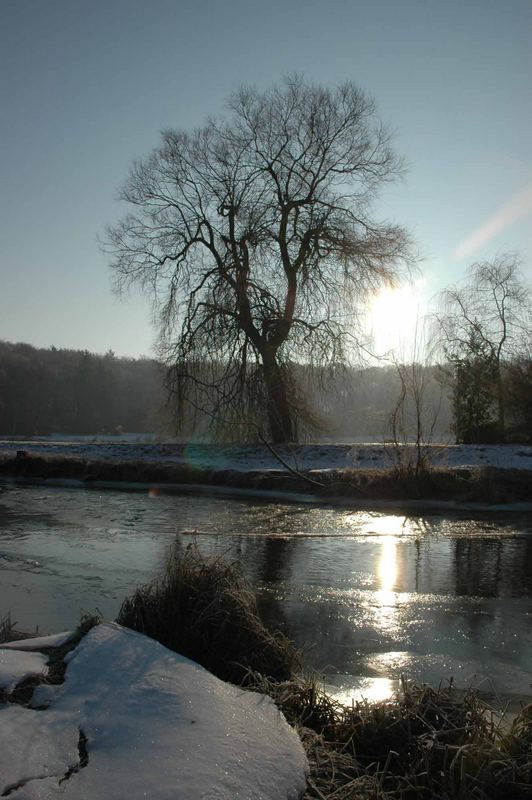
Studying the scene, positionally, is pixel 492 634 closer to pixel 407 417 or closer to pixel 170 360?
pixel 407 417

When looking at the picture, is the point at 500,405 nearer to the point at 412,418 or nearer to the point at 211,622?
the point at 412,418

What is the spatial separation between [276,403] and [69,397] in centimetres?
6736

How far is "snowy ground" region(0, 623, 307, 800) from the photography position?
2990mm

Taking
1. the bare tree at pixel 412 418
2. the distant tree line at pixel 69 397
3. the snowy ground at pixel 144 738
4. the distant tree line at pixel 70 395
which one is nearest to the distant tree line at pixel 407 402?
the bare tree at pixel 412 418

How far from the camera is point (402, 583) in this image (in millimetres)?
8836

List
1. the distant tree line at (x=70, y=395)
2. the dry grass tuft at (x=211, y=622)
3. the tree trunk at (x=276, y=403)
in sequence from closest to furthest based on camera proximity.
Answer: the dry grass tuft at (x=211, y=622), the tree trunk at (x=276, y=403), the distant tree line at (x=70, y=395)

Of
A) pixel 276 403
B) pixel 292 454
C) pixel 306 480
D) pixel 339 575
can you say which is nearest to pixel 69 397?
pixel 276 403

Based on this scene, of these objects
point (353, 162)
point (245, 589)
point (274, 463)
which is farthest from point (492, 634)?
point (353, 162)

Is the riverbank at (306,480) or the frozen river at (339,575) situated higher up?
the riverbank at (306,480)

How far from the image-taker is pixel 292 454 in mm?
23312

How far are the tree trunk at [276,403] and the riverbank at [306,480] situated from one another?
177 inches

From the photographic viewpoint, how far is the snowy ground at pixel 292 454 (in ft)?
66.8

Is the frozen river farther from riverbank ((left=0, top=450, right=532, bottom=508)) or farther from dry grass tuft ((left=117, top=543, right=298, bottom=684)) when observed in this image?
riverbank ((left=0, top=450, right=532, bottom=508))

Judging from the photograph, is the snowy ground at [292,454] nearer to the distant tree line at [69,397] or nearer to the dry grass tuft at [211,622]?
the dry grass tuft at [211,622]
